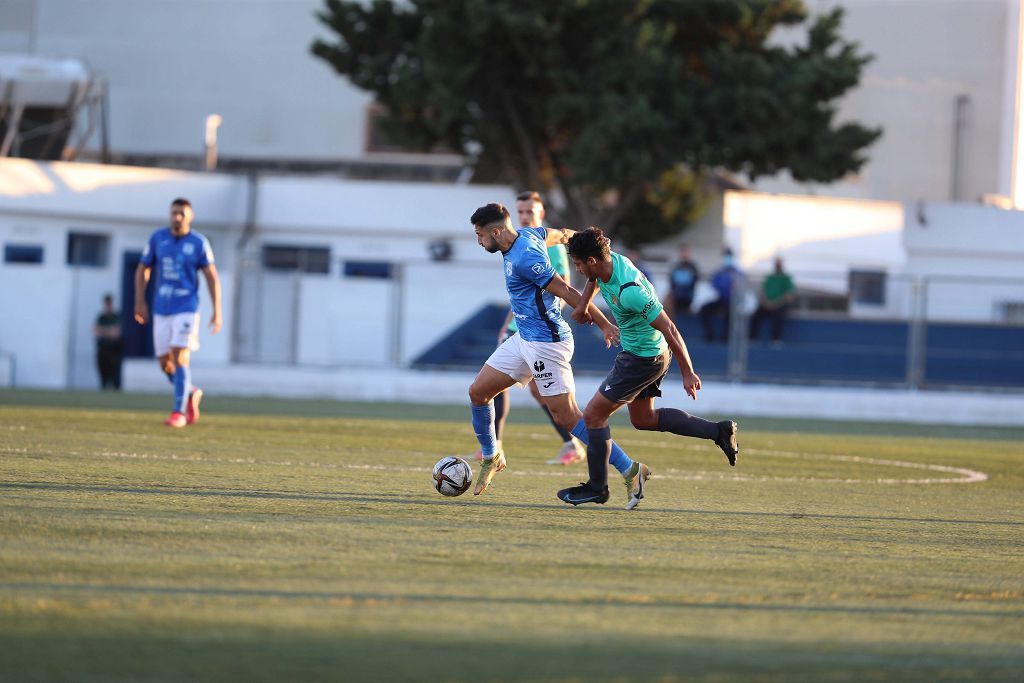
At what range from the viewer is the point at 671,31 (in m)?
30.4

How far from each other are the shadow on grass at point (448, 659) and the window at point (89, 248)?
28.0 meters

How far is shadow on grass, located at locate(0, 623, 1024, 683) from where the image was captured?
435cm

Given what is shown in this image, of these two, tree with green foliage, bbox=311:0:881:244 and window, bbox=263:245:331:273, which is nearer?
window, bbox=263:245:331:273

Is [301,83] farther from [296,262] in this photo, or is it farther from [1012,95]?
[1012,95]

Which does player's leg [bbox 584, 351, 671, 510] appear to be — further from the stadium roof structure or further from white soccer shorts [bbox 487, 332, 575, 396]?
the stadium roof structure

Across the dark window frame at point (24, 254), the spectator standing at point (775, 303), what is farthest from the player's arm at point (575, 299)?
the dark window frame at point (24, 254)

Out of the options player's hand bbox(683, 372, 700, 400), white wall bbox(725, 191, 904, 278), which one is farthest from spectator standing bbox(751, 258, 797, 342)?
player's hand bbox(683, 372, 700, 400)

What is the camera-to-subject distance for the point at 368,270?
30594 mm

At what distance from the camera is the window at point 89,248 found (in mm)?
31484

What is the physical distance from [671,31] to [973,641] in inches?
1036

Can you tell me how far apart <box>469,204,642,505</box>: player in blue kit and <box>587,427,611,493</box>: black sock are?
0.13m

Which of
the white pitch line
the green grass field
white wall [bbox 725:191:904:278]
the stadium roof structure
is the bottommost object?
the white pitch line

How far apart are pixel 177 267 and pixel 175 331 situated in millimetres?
599

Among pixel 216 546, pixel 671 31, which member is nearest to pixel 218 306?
pixel 216 546
